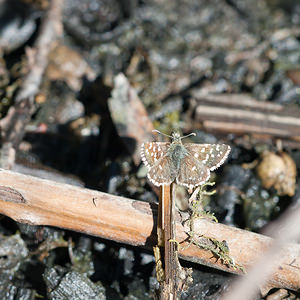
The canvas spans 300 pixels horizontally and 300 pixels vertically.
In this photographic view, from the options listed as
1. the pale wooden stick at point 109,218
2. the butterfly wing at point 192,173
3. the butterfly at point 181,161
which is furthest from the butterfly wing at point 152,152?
the pale wooden stick at point 109,218

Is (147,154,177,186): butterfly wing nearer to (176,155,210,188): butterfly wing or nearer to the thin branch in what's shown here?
(176,155,210,188): butterfly wing

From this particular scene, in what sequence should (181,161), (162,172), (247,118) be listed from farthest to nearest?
(247,118)
(181,161)
(162,172)

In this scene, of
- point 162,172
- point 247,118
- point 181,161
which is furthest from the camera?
point 247,118

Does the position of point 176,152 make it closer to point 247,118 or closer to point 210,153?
point 210,153

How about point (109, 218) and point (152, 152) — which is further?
point (152, 152)

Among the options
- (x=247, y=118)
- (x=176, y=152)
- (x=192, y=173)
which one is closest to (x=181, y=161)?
(x=176, y=152)

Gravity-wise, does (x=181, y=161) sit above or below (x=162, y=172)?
below

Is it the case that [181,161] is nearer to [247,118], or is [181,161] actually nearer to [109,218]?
[109,218]

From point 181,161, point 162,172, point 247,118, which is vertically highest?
point 162,172
